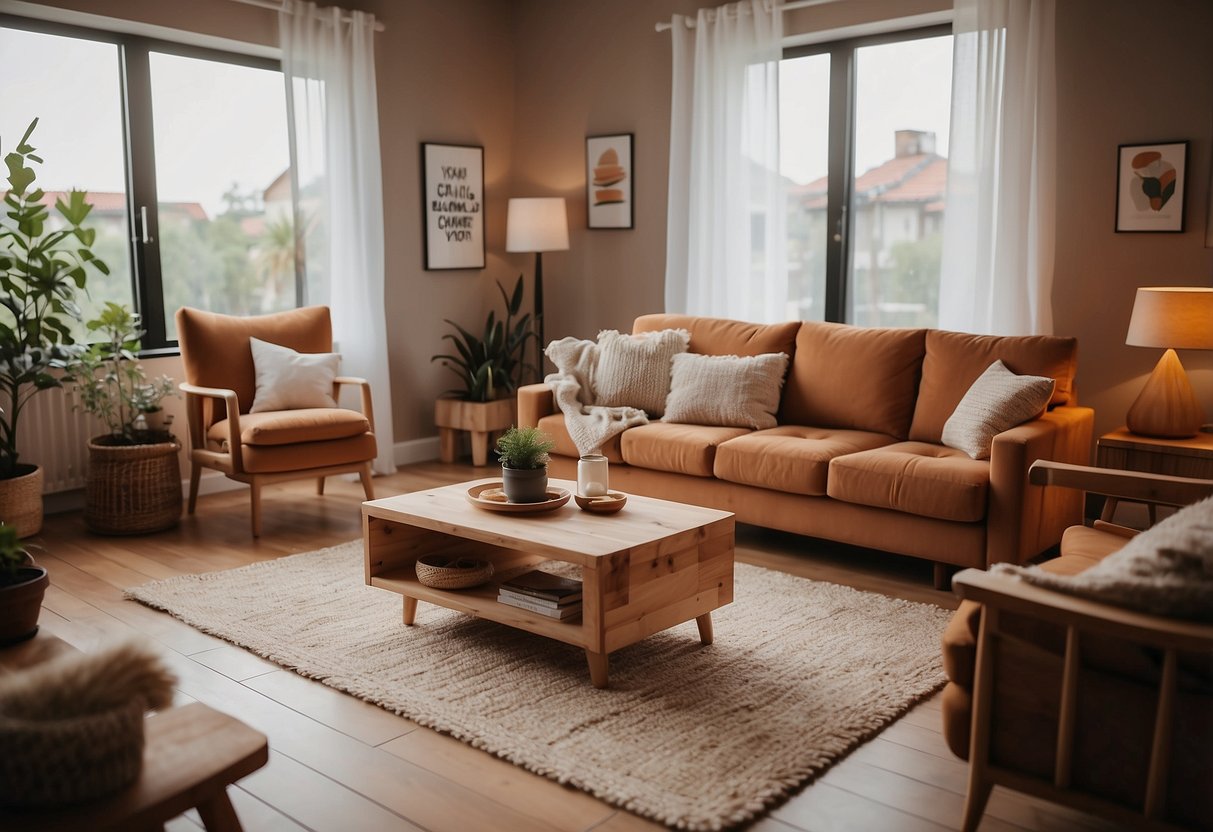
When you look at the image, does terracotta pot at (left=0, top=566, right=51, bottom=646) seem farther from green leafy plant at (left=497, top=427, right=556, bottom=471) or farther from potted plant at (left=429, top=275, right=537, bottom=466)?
potted plant at (left=429, top=275, right=537, bottom=466)

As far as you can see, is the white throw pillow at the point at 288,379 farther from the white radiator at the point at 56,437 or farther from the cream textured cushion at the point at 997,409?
the cream textured cushion at the point at 997,409

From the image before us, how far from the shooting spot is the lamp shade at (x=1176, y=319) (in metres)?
3.54

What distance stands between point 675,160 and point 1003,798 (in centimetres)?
392

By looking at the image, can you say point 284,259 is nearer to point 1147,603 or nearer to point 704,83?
point 704,83

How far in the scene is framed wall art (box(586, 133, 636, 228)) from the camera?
5.75 meters

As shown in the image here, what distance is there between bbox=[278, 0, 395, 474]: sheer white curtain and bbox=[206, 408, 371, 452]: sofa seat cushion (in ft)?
2.88

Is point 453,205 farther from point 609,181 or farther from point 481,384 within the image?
point 481,384

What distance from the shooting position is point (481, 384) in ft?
18.7

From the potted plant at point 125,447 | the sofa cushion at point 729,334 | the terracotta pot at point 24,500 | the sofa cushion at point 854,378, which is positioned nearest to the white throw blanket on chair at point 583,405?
the sofa cushion at point 729,334

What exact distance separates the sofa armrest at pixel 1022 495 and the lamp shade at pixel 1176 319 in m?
0.44

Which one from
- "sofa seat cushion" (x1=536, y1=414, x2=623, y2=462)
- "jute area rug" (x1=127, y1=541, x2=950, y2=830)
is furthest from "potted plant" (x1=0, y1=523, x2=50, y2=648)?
"sofa seat cushion" (x1=536, y1=414, x2=623, y2=462)

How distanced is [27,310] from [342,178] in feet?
5.54

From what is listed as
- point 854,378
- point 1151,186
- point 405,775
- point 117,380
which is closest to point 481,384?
point 117,380

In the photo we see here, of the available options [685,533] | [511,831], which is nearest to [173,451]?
[685,533]
